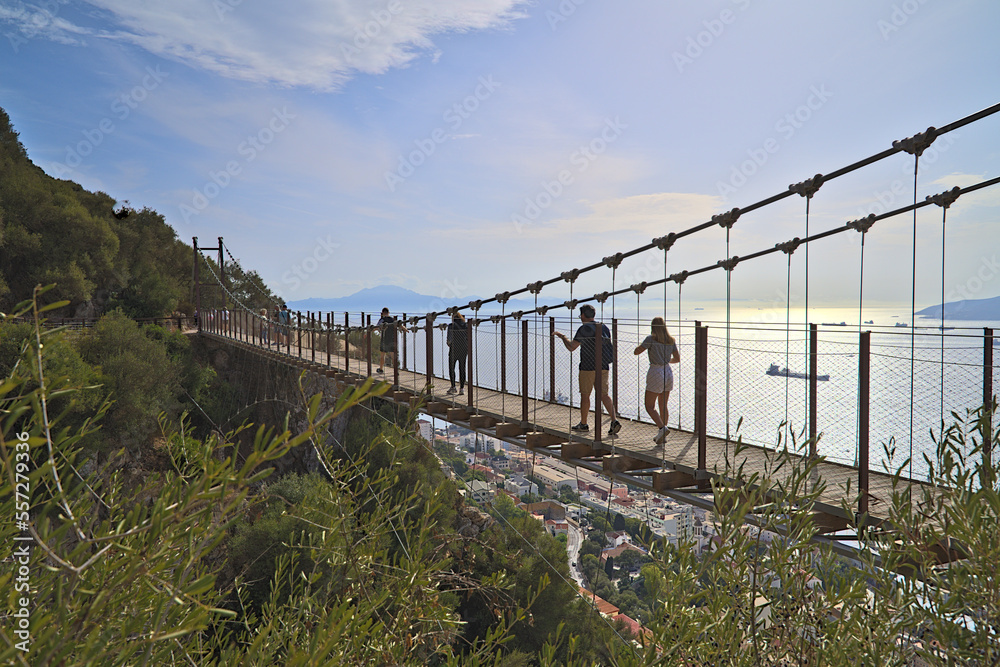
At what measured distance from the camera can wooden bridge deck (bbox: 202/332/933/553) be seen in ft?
8.50

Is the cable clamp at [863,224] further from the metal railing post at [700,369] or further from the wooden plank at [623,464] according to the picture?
the wooden plank at [623,464]

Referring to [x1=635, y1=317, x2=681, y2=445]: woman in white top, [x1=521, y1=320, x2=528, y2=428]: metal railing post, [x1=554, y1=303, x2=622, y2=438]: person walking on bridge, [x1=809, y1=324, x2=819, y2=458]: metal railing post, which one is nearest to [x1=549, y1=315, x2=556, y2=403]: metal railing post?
[x1=521, y1=320, x2=528, y2=428]: metal railing post

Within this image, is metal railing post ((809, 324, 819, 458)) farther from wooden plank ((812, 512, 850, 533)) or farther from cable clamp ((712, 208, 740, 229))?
cable clamp ((712, 208, 740, 229))

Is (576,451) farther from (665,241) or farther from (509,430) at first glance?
(665,241)

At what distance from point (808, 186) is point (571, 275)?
2818mm

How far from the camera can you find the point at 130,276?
20.5 metres

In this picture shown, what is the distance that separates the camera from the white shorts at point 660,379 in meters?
4.08

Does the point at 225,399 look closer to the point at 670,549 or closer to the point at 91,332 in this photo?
the point at 91,332

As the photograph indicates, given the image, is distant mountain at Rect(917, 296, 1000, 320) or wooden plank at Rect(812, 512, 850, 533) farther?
distant mountain at Rect(917, 296, 1000, 320)

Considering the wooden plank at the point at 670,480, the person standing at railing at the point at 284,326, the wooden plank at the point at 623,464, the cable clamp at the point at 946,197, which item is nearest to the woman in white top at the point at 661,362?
the wooden plank at the point at 623,464

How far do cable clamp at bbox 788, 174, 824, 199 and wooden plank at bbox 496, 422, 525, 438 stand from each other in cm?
281

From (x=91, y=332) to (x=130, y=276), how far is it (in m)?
6.93

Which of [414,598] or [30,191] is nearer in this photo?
[414,598]

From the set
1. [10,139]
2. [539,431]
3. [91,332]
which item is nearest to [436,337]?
[539,431]
